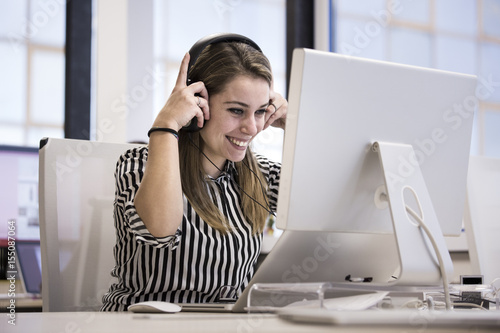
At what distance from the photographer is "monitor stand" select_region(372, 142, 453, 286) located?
0.93 m

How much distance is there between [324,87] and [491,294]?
63 centimetres

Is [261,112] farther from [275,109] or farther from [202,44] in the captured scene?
[202,44]

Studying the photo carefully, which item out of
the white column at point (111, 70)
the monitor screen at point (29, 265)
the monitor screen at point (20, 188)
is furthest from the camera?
the white column at point (111, 70)

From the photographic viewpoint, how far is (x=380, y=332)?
59 centimetres

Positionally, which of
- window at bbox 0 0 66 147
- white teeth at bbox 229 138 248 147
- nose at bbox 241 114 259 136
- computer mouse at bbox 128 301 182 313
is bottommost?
computer mouse at bbox 128 301 182 313

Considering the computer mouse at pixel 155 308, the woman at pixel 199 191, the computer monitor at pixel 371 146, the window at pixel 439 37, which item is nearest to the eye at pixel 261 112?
the woman at pixel 199 191

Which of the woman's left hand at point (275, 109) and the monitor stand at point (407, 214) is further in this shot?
the woman's left hand at point (275, 109)

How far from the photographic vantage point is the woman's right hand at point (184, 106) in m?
1.22

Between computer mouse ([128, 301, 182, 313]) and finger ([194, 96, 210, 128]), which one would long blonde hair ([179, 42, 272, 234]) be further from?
computer mouse ([128, 301, 182, 313])

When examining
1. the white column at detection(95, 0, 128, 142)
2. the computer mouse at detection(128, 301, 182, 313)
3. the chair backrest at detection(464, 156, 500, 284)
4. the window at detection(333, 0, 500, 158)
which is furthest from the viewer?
the white column at detection(95, 0, 128, 142)

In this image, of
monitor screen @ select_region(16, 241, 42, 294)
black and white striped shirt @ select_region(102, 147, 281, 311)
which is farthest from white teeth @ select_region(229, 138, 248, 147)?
monitor screen @ select_region(16, 241, 42, 294)

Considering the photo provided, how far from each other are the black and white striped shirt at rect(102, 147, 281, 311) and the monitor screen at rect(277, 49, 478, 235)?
41 cm

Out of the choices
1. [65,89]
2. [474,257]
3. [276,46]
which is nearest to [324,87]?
[474,257]

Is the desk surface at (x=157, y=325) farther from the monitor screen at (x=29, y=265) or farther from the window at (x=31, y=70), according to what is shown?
the window at (x=31, y=70)
